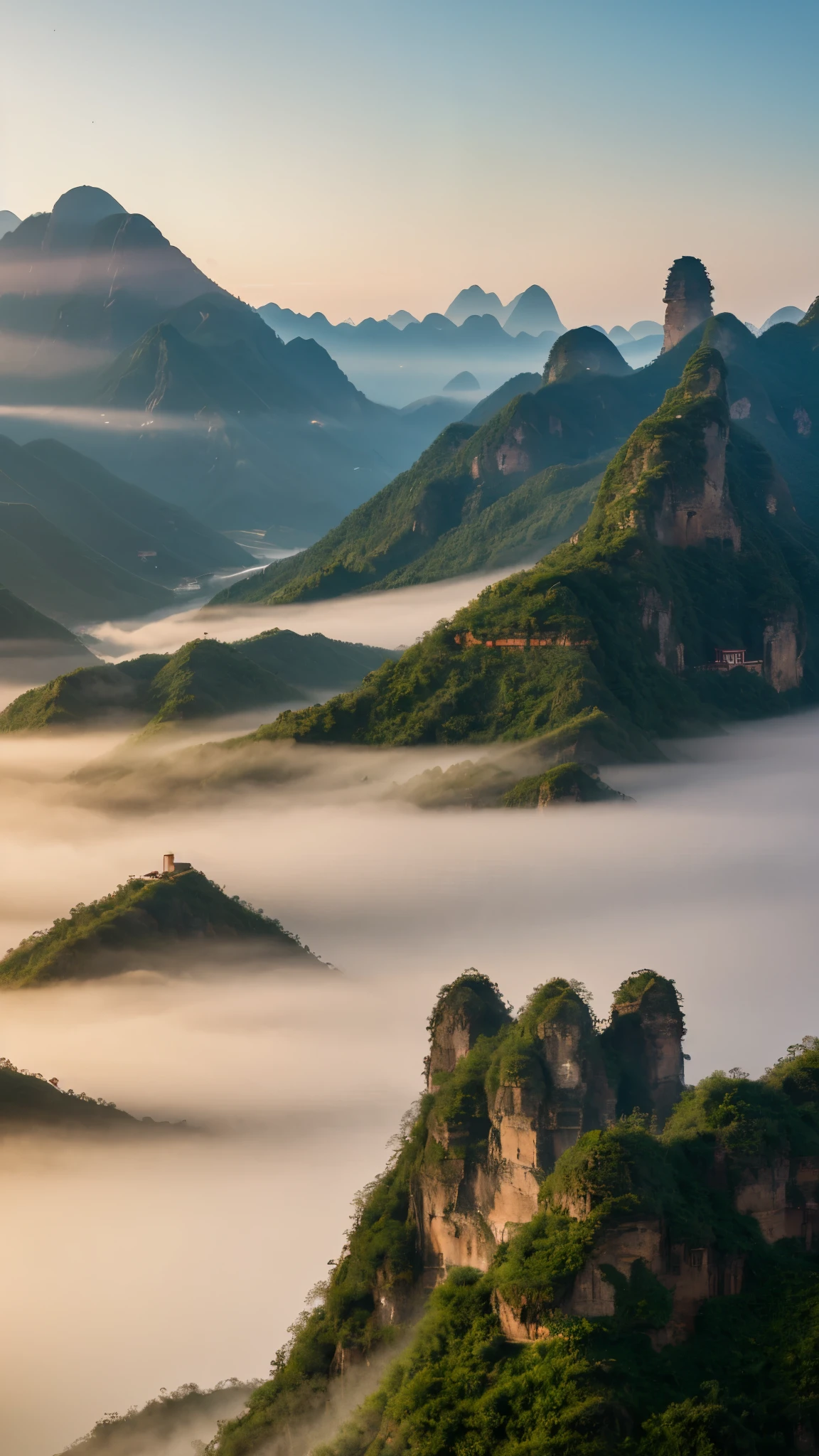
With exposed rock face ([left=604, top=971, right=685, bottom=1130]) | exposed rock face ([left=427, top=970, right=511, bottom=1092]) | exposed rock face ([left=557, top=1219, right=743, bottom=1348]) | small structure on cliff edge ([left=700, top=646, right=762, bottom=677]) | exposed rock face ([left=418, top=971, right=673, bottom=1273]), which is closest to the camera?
exposed rock face ([left=557, top=1219, right=743, bottom=1348])

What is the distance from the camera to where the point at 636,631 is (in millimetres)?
117812

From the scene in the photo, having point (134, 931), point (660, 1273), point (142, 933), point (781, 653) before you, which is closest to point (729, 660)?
point (781, 653)

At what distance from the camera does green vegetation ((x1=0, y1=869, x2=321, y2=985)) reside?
8581 centimetres

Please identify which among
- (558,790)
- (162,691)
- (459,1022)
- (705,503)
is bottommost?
(459,1022)

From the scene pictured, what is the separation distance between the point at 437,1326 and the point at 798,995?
35.2m

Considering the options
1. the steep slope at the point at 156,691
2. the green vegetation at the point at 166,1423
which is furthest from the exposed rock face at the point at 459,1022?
the steep slope at the point at 156,691

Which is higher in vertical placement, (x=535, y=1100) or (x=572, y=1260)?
(x=535, y=1100)

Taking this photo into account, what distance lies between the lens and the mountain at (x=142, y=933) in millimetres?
85812

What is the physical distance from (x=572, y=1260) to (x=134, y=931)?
145 ft

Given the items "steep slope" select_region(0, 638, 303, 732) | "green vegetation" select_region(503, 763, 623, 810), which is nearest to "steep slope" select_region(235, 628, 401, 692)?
"steep slope" select_region(0, 638, 303, 732)

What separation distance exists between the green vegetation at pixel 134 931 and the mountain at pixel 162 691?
175 ft

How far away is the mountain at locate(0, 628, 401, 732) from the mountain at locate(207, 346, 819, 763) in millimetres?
21702

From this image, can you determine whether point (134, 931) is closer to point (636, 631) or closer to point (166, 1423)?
point (166, 1423)

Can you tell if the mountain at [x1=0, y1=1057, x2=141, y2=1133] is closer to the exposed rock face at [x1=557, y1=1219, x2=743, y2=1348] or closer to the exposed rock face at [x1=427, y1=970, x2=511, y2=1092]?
the exposed rock face at [x1=427, y1=970, x2=511, y2=1092]
